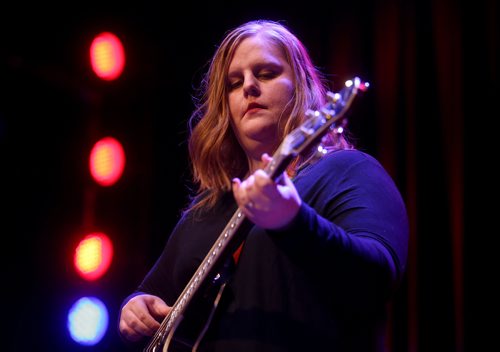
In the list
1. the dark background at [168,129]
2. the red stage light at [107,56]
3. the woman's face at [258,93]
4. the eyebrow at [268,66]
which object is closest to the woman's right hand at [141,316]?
the woman's face at [258,93]

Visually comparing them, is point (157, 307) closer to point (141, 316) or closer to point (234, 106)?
point (141, 316)

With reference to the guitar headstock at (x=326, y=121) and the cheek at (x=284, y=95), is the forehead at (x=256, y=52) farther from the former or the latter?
the guitar headstock at (x=326, y=121)

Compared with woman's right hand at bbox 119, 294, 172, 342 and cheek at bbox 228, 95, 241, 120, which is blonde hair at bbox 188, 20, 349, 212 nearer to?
cheek at bbox 228, 95, 241, 120

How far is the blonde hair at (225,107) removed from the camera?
2.04 m

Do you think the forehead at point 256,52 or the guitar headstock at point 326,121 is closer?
the guitar headstock at point 326,121

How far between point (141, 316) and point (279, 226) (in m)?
0.89

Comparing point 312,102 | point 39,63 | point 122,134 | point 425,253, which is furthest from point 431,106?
point 39,63

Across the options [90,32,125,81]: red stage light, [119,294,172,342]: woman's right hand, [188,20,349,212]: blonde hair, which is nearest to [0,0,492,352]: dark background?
[90,32,125,81]: red stage light

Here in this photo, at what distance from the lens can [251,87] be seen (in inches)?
75.3

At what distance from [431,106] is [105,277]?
7.68 feet

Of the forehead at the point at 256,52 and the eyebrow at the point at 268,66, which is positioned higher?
the forehead at the point at 256,52

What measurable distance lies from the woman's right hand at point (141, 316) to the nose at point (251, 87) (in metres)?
0.77

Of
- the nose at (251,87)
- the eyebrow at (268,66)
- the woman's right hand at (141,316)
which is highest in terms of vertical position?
the eyebrow at (268,66)

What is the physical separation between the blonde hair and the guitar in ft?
1.66
